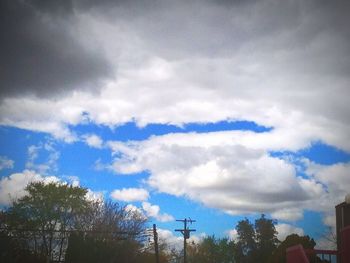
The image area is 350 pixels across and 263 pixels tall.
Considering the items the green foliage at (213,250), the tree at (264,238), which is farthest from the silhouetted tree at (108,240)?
the green foliage at (213,250)

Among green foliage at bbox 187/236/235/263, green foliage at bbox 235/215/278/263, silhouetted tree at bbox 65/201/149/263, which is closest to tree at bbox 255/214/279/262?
green foliage at bbox 235/215/278/263

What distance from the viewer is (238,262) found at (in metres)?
68.4

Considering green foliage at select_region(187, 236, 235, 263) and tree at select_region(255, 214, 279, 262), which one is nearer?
tree at select_region(255, 214, 279, 262)

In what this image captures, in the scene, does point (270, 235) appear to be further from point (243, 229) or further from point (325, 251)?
point (325, 251)

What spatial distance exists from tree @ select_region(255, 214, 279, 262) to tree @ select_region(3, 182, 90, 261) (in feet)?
115

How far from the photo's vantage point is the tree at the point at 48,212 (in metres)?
32.7

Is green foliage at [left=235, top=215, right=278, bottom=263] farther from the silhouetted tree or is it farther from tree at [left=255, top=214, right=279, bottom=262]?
the silhouetted tree

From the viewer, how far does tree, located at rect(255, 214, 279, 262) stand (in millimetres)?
63500

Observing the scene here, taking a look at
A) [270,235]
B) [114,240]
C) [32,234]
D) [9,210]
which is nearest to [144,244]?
[114,240]

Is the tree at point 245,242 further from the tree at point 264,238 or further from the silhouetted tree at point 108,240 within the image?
the silhouetted tree at point 108,240

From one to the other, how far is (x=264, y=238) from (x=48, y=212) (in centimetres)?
4014

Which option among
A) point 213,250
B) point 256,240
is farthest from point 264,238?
point 213,250

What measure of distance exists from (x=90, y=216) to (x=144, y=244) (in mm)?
6146

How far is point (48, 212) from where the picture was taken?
135 feet
